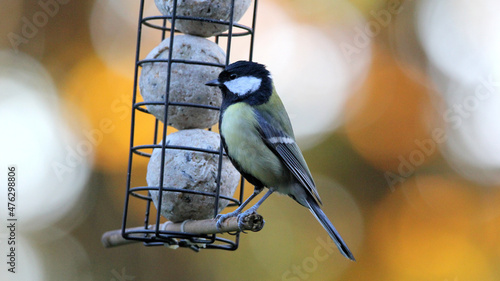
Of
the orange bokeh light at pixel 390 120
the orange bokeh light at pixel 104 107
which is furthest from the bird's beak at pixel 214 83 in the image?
the orange bokeh light at pixel 390 120

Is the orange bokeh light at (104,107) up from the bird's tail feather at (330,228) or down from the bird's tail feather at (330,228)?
up

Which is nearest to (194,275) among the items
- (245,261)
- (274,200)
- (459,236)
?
(245,261)

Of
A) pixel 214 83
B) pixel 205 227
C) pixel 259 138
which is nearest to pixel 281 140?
pixel 259 138

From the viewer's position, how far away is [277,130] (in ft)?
8.82

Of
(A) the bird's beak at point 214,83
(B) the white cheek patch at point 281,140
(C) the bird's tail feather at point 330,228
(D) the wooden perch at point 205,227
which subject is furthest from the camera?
(B) the white cheek patch at point 281,140

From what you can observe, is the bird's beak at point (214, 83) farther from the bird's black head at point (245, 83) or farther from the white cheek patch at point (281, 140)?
the white cheek patch at point (281, 140)

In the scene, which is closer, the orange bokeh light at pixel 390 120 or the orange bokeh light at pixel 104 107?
the orange bokeh light at pixel 104 107

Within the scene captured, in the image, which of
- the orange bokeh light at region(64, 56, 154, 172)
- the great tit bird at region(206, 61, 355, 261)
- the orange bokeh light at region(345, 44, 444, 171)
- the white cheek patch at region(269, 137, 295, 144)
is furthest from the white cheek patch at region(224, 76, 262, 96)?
the orange bokeh light at region(345, 44, 444, 171)

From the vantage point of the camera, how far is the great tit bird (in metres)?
2.55

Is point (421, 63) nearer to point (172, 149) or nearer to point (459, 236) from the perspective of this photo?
point (459, 236)

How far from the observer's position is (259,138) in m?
2.63

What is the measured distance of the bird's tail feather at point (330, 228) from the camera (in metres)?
2.42

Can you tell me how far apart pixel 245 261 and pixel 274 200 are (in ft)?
1.76

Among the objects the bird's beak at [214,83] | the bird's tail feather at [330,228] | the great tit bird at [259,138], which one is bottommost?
the bird's tail feather at [330,228]
